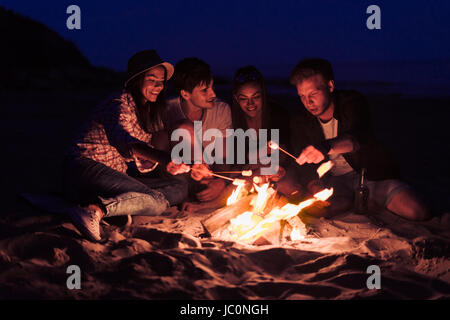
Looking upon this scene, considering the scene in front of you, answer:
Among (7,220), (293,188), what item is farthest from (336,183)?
(7,220)

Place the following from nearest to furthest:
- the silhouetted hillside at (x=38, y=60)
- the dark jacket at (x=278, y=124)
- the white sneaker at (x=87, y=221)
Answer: the white sneaker at (x=87, y=221) < the dark jacket at (x=278, y=124) < the silhouetted hillside at (x=38, y=60)

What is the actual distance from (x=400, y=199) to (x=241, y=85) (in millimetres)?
2219

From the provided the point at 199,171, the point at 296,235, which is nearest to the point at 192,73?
the point at 199,171

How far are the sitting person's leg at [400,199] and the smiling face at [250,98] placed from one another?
168cm

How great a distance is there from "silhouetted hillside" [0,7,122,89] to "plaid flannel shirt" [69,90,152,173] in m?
18.8

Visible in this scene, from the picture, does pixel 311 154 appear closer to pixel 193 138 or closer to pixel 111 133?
pixel 193 138

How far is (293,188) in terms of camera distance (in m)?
5.10

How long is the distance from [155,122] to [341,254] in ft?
8.48

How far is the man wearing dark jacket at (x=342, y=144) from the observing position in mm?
4289

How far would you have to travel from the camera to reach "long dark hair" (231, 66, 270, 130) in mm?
4793

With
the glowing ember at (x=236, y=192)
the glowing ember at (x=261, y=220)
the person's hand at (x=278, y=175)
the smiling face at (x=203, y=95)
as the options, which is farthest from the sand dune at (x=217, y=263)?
the smiling face at (x=203, y=95)

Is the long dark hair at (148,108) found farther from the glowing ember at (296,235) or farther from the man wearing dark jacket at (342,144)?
the glowing ember at (296,235)

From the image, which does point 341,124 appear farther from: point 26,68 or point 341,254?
point 26,68
